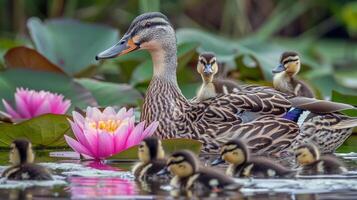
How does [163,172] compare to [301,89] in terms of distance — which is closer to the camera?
[163,172]

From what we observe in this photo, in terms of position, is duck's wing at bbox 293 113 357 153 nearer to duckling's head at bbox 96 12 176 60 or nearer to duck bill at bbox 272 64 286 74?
duck bill at bbox 272 64 286 74

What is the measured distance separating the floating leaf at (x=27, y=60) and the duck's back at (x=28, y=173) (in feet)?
9.35

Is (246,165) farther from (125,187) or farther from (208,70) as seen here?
(208,70)

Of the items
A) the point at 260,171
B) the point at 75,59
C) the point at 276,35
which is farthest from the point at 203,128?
the point at 276,35

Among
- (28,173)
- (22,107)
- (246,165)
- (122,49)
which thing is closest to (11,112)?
(22,107)

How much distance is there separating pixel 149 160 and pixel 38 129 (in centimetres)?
131

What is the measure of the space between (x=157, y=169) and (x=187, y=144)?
66 centimetres

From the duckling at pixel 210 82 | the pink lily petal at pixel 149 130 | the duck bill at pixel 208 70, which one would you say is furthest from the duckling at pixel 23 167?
the duck bill at pixel 208 70

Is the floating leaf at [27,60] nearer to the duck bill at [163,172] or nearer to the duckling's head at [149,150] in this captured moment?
the duckling's head at [149,150]

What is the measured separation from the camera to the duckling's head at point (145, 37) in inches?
368

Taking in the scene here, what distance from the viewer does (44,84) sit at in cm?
1008

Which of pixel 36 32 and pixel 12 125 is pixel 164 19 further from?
pixel 36 32

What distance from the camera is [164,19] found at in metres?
9.46

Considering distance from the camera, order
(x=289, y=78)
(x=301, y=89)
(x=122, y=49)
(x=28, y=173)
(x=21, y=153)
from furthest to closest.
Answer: (x=289, y=78)
(x=301, y=89)
(x=122, y=49)
(x=21, y=153)
(x=28, y=173)
